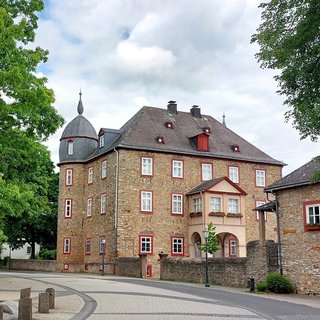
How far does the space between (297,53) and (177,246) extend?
1135 inches

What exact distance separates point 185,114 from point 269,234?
12.6m

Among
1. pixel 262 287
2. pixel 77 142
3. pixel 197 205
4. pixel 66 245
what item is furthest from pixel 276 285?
pixel 77 142

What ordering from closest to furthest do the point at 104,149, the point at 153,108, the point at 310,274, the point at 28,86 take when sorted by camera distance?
the point at 28,86, the point at 310,274, the point at 104,149, the point at 153,108

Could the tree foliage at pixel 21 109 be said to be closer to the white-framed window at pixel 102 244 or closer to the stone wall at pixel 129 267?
the stone wall at pixel 129 267

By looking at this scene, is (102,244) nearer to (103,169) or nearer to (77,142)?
(103,169)

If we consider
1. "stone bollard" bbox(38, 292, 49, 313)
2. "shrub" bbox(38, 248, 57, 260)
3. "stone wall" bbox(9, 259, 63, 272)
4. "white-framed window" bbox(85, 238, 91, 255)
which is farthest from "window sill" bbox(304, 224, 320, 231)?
"shrub" bbox(38, 248, 57, 260)

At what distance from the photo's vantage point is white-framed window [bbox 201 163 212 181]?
141 ft

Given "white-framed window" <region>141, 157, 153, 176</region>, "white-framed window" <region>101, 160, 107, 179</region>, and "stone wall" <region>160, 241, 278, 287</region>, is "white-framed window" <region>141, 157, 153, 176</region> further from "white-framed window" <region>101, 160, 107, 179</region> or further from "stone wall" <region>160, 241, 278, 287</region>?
"stone wall" <region>160, 241, 278, 287</region>

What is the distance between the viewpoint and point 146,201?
1581 inches

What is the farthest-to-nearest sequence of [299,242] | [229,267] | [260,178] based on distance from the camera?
[260,178] → [229,267] → [299,242]

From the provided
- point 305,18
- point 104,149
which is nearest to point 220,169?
point 104,149

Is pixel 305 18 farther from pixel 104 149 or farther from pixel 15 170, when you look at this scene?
pixel 104 149

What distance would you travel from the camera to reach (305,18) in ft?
42.3

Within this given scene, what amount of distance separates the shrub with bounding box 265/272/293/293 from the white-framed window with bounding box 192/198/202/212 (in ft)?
53.5
